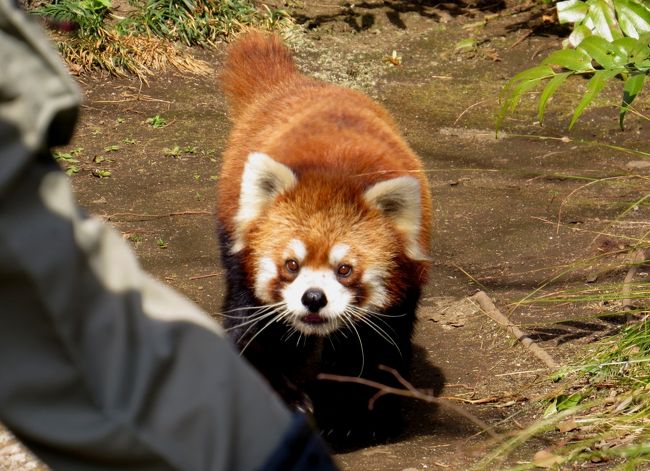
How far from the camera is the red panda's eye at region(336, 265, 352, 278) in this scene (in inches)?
167

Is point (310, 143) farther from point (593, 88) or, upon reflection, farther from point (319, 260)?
point (593, 88)

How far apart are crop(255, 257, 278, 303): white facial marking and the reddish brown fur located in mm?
55

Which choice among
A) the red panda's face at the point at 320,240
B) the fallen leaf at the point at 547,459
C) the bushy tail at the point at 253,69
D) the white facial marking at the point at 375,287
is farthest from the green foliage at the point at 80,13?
the fallen leaf at the point at 547,459

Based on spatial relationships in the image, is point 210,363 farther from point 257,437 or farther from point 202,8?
point 202,8

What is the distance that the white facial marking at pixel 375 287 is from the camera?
4297 mm

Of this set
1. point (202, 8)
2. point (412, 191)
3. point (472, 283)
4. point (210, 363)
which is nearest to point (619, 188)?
point (472, 283)

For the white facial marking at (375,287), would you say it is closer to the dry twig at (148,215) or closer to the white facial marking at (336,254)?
the white facial marking at (336,254)

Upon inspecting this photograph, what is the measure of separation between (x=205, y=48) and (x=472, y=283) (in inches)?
153

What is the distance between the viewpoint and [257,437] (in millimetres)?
1537

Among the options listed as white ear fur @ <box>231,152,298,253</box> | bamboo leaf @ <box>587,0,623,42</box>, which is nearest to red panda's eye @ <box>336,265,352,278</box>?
white ear fur @ <box>231,152,298,253</box>

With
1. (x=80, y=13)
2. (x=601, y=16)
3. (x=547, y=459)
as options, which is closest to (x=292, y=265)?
(x=547, y=459)

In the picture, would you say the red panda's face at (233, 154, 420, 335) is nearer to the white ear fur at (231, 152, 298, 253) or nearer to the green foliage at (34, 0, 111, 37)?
the white ear fur at (231, 152, 298, 253)

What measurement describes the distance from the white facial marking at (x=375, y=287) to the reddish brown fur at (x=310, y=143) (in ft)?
0.27

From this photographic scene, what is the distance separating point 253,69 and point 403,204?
5.11 feet
